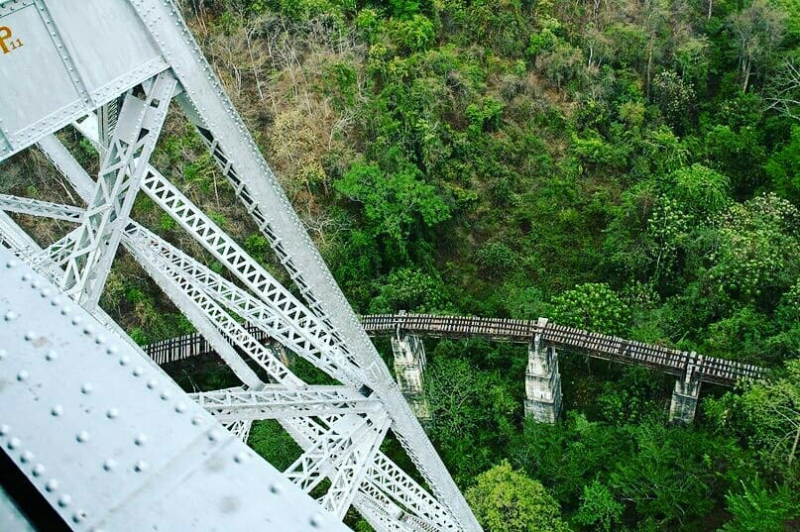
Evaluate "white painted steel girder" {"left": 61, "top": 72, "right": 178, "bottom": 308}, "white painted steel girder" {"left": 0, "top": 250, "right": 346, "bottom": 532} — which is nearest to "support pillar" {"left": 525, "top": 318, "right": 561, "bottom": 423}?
"white painted steel girder" {"left": 61, "top": 72, "right": 178, "bottom": 308}

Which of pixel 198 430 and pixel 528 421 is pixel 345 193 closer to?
pixel 528 421

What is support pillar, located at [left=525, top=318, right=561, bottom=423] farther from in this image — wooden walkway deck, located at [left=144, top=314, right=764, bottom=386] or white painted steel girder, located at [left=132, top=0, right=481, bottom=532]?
white painted steel girder, located at [left=132, top=0, right=481, bottom=532]

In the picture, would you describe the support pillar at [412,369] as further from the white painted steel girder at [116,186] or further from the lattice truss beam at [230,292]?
the white painted steel girder at [116,186]

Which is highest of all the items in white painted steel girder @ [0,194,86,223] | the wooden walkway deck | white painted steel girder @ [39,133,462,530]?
white painted steel girder @ [0,194,86,223]

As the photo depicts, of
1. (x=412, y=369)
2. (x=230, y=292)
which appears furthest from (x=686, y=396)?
(x=230, y=292)

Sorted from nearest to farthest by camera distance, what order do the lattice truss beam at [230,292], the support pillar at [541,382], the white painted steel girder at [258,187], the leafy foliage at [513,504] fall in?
the white painted steel girder at [258,187], the lattice truss beam at [230,292], the leafy foliage at [513,504], the support pillar at [541,382]

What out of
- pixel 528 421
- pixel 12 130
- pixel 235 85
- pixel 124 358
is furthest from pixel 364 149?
pixel 124 358

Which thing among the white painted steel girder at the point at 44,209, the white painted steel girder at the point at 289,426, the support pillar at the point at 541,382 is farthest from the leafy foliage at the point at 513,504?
the white painted steel girder at the point at 44,209
